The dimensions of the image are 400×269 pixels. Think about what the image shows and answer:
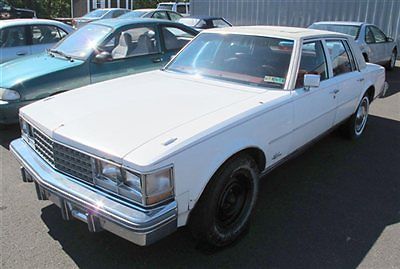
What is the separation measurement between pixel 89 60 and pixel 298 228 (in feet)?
12.5

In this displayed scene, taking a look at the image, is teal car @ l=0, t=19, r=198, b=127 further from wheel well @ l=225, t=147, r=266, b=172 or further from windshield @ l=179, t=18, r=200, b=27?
windshield @ l=179, t=18, r=200, b=27

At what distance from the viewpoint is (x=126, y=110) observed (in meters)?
3.02

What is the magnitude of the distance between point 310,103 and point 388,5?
12355 millimetres

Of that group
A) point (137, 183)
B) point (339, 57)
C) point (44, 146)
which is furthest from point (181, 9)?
point (137, 183)

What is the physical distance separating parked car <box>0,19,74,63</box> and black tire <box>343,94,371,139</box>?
5.91 m

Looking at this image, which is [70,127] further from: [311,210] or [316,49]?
[316,49]

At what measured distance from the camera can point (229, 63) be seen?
12.8ft

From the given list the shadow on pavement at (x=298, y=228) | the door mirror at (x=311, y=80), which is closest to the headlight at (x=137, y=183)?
the shadow on pavement at (x=298, y=228)

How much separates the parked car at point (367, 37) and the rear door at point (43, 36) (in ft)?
20.8

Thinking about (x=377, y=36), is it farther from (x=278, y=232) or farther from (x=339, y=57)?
(x=278, y=232)

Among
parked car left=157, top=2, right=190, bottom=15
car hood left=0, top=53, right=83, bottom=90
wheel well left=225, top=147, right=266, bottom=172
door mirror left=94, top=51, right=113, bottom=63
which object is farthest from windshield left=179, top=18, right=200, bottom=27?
wheel well left=225, top=147, right=266, bottom=172

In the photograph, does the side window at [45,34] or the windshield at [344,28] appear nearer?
the side window at [45,34]

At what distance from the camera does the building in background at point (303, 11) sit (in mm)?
13961

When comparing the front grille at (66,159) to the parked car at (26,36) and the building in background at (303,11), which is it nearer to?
the parked car at (26,36)
